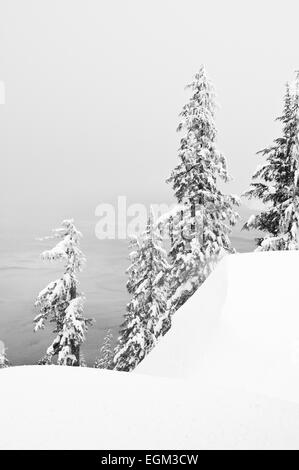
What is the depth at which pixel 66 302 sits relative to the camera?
65.2 ft

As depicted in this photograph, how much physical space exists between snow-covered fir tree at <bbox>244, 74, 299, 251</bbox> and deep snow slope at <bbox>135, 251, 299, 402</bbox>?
5.76 metres

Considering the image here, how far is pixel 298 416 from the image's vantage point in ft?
15.5

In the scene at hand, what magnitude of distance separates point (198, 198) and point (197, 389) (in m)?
11.9

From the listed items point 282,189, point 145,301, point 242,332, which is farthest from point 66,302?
point 242,332

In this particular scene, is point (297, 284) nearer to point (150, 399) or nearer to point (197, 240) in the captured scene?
point (150, 399)

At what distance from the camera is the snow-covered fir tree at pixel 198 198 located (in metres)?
16.2

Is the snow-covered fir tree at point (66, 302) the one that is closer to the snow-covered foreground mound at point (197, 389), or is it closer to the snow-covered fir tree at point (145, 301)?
the snow-covered fir tree at point (145, 301)

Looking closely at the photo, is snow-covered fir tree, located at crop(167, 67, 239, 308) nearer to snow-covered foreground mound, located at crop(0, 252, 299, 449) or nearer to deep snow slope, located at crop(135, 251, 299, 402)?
deep snow slope, located at crop(135, 251, 299, 402)

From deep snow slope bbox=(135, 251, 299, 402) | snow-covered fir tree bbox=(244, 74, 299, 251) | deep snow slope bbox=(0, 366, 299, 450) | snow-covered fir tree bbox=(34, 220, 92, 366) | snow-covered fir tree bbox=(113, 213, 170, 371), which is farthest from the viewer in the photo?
snow-covered fir tree bbox=(113, 213, 170, 371)

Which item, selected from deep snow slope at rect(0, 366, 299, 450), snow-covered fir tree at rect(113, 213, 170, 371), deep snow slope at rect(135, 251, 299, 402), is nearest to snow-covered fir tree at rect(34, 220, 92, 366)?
snow-covered fir tree at rect(113, 213, 170, 371)

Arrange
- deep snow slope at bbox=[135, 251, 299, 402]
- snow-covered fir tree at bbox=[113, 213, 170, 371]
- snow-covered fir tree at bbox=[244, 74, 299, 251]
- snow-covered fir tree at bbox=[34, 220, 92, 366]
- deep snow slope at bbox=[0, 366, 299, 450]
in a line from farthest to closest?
snow-covered fir tree at bbox=[113, 213, 170, 371], snow-covered fir tree at bbox=[34, 220, 92, 366], snow-covered fir tree at bbox=[244, 74, 299, 251], deep snow slope at bbox=[135, 251, 299, 402], deep snow slope at bbox=[0, 366, 299, 450]

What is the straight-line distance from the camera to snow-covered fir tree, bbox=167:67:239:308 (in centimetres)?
1625

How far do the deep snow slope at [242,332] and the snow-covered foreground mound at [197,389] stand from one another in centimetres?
2
